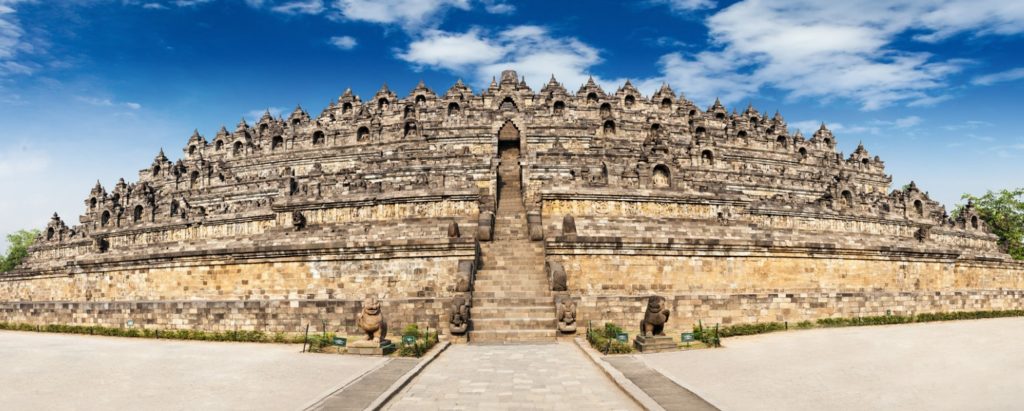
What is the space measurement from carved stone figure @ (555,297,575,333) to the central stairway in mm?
403

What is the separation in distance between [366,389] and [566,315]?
30.6ft

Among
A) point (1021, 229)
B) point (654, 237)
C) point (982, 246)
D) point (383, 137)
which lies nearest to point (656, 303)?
point (654, 237)

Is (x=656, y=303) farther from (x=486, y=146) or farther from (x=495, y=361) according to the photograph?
→ (x=486, y=146)

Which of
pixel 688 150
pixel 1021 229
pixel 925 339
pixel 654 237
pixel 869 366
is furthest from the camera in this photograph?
pixel 1021 229

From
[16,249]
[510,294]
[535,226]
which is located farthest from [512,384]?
[16,249]

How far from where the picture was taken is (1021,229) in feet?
185

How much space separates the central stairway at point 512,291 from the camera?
20155 mm

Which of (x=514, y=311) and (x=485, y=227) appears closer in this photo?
(x=514, y=311)

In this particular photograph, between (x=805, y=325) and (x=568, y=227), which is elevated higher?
(x=568, y=227)

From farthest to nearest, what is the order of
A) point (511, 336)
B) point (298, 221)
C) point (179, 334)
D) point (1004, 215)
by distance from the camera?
point (1004, 215) → point (298, 221) → point (179, 334) → point (511, 336)

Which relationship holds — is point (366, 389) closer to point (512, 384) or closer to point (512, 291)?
point (512, 384)

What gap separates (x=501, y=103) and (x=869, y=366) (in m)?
37.1

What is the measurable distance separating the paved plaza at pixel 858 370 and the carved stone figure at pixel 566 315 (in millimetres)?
4006

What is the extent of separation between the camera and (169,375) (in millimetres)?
14234
